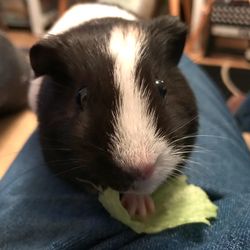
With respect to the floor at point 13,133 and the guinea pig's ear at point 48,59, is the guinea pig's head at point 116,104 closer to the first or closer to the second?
the guinea pig's ear at point 48,59

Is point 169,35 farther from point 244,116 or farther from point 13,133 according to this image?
point 244,116

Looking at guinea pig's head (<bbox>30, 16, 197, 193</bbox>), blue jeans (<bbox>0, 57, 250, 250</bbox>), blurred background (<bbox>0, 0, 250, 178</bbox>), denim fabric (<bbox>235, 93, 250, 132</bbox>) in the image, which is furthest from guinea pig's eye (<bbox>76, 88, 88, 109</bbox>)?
denim fabric (<bbox>235, 93, 250, 132</bbox>)

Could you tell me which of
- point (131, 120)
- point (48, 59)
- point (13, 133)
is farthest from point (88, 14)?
point (131, 120)

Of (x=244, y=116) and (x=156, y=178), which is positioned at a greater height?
(x=156, y=178)

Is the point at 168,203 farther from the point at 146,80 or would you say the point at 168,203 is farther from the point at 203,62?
the point at 203,62

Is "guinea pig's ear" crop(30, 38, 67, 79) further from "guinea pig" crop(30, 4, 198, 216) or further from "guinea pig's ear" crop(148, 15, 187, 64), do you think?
"guinea pig's ear" crop(148, 15, 187, 64)
